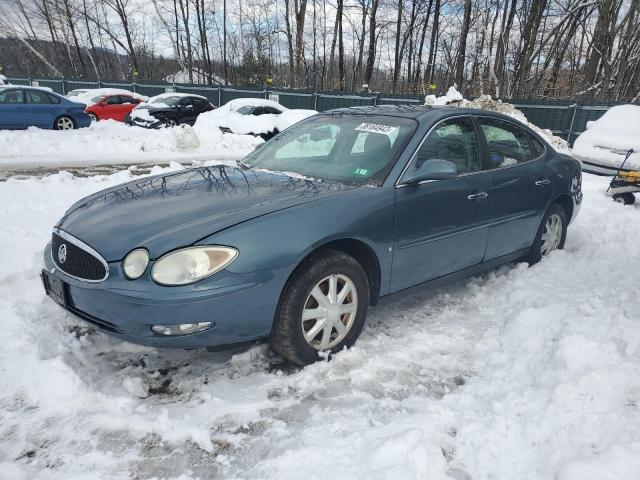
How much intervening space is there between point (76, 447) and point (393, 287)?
209 centimetres

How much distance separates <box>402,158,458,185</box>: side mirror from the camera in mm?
3396

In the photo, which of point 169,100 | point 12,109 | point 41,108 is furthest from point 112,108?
point 12,109

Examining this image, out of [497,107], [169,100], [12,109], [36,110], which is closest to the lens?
[12,109]

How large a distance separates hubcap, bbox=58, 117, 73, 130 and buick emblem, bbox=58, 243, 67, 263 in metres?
13.2

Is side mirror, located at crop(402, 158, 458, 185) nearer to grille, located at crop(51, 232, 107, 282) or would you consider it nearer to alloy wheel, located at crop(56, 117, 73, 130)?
grille, located at crop(51, 232, 107, 282)

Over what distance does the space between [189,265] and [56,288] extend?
3.14ft

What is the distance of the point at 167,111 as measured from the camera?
1720 cm

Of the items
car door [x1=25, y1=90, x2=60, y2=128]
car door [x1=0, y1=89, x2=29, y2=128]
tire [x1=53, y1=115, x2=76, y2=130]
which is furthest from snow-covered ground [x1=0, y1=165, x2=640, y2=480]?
tire [x1=53, y1=115, x2=76, y2=130]

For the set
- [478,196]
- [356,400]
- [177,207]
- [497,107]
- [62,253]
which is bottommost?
[356,400]

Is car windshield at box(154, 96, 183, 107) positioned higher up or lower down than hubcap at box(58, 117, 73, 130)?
higher up

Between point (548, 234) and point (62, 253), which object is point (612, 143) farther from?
point (62, 253)

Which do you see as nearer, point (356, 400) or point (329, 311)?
point (356, 400)

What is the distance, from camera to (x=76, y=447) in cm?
231

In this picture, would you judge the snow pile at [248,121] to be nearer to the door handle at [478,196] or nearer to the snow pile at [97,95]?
the snow pile at [97,95]
